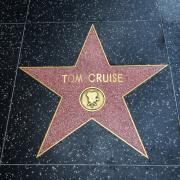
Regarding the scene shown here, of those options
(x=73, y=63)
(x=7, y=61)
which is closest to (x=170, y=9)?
(x=73, y=63)

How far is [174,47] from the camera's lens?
2.23m

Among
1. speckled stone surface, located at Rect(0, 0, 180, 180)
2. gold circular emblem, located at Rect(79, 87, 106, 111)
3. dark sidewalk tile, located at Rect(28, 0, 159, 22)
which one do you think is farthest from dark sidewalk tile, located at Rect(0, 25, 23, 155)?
gold circular emblem, located at Rect(79, 87, 106, 111)

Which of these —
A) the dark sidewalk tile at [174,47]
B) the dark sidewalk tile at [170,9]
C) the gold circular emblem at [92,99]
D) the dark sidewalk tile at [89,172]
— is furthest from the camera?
the dark sidewalk tile at [170,9]

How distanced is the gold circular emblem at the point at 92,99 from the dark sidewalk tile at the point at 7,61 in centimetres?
48

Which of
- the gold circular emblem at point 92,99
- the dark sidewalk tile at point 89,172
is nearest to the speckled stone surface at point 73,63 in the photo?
the dark sidewalk tile at point 89,172

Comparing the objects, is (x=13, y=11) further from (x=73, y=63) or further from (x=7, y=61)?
(x=73, y=63)

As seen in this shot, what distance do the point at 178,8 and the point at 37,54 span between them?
1.09 meters

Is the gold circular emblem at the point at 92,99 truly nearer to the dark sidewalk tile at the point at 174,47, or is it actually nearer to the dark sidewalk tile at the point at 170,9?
the dark sidewalk tile at the point at 174,47

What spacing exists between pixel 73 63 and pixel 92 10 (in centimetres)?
50

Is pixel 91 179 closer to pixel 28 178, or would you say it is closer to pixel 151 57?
pixel 28 178

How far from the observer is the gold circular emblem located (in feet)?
6.56

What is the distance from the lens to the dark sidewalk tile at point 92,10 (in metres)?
2.38

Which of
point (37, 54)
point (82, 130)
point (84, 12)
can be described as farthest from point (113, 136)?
point (84, 12)

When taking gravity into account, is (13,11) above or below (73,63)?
above
